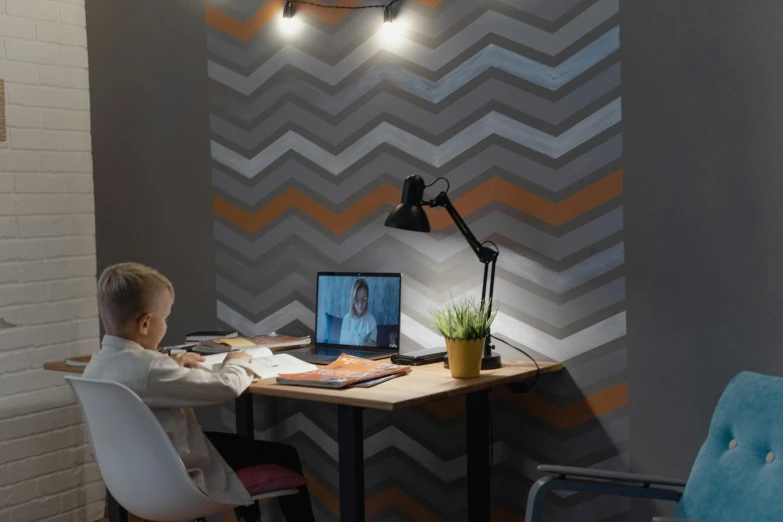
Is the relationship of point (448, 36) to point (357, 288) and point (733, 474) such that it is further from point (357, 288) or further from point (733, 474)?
point (733, 474)

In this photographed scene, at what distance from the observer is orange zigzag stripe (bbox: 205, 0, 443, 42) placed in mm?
3180

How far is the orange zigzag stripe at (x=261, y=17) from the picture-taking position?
125 inches

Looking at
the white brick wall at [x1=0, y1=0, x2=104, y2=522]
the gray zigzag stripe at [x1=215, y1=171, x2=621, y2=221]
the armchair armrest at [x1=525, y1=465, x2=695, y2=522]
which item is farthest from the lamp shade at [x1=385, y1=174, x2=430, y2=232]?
the white brick wall at [x1=0, y1=0, x2=104, y2=522]

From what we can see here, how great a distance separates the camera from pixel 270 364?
2.66m

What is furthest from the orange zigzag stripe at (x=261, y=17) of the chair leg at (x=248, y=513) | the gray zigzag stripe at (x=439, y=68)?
the chair leg at (x=248, y=513)

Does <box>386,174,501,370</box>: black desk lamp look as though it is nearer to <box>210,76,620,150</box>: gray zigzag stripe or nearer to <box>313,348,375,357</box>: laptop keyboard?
<box>210,76,620,150</box>: gray zigzag stripe

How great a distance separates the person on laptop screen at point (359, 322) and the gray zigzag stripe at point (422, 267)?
145 mm

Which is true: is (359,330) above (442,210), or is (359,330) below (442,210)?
below

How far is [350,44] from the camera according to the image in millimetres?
3146

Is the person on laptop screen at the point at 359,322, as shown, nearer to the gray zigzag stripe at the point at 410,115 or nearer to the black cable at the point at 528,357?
the black cable at the point at 528,357

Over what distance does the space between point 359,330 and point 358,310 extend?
7cm

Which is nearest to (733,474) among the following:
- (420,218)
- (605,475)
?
(605,475)

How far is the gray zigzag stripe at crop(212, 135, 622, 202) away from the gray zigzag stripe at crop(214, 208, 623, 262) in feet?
0.45

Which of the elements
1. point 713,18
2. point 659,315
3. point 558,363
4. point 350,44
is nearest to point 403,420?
point 558,363
